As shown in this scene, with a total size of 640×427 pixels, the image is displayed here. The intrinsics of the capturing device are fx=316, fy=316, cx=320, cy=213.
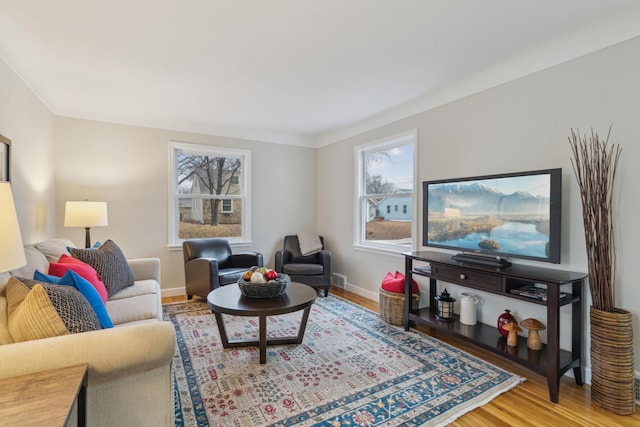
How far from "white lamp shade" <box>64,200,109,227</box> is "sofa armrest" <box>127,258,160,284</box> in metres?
0.64

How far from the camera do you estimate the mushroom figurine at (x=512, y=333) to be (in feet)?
7.88

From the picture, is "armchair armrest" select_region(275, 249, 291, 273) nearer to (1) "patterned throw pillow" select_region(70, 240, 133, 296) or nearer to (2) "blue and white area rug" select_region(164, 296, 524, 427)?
(2) "blue and white area rug" select_region(164, 296, 524, 427)

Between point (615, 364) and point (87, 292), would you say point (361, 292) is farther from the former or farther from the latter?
point (87, 292)

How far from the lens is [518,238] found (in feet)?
8.11

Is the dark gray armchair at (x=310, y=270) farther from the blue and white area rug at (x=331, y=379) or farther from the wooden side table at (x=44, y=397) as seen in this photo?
the wooden side table at (x=44, y=397)

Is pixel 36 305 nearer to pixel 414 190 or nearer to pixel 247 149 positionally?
pixel 414 190

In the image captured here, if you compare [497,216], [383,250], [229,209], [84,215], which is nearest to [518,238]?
[497,216]

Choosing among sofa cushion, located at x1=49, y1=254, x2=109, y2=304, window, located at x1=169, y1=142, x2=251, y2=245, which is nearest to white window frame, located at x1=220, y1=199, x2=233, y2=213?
window, located at x1=169, y1=142, x2=251, y2=245

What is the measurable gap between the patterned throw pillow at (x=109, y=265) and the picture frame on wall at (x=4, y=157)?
2.32 feet

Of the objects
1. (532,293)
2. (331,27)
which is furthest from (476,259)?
(331,27)

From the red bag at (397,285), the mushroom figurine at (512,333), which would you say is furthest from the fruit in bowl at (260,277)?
the mushroom figurine at (512,333)

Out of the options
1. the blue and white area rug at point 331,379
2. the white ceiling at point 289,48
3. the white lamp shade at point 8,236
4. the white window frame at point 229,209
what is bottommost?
the blue and white area rug at point 331,379

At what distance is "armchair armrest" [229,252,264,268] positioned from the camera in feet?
14.0

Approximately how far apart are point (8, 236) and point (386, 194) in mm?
3653
